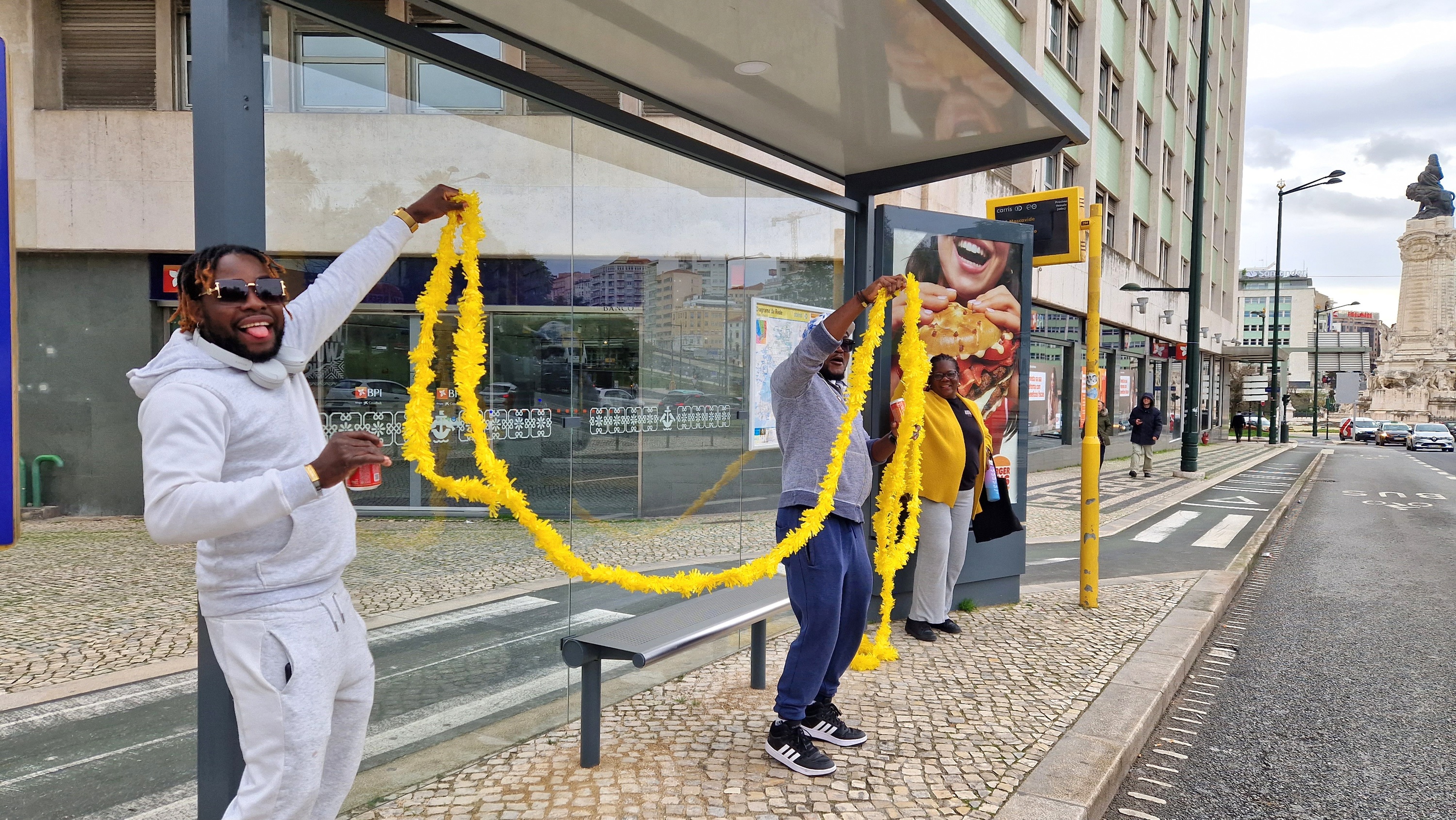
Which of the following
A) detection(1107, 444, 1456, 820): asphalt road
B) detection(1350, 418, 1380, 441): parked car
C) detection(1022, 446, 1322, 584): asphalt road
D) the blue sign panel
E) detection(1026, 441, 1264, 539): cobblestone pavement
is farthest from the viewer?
detection(1350, 418, 1380, 441): parked car

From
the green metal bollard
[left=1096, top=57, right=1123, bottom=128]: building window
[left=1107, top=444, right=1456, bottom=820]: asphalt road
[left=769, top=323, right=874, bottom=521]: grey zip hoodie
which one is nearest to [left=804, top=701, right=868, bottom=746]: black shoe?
[left=769, top=323, right=874, bottom=521]: grey zip hoodie

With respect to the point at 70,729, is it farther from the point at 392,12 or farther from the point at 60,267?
the point at 60,267

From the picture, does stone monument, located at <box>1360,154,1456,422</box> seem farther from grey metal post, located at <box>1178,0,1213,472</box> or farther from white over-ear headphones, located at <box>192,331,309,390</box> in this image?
white over-ear headphones, located at <box>192,331,309,390</box>

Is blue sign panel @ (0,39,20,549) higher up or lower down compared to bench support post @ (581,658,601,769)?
higher up

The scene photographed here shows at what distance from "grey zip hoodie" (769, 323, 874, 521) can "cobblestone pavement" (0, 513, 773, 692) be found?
3.99ft

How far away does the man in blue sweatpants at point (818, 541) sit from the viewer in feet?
11.9

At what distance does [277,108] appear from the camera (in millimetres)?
2896

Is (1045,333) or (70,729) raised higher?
(1045,333)

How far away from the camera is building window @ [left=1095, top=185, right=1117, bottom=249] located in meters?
24.8

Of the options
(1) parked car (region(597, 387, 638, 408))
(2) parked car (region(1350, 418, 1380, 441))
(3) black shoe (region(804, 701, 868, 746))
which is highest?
(1) parked car (region(597, 387, 638, 408))

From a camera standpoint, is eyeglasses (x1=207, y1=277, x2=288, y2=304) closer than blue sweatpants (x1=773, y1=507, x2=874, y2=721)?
Yes

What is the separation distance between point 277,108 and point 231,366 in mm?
1277

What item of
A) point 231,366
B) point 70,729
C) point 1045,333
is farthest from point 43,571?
point 1045,333

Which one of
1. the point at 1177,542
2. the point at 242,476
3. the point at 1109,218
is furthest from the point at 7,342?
the point at 1109,218
